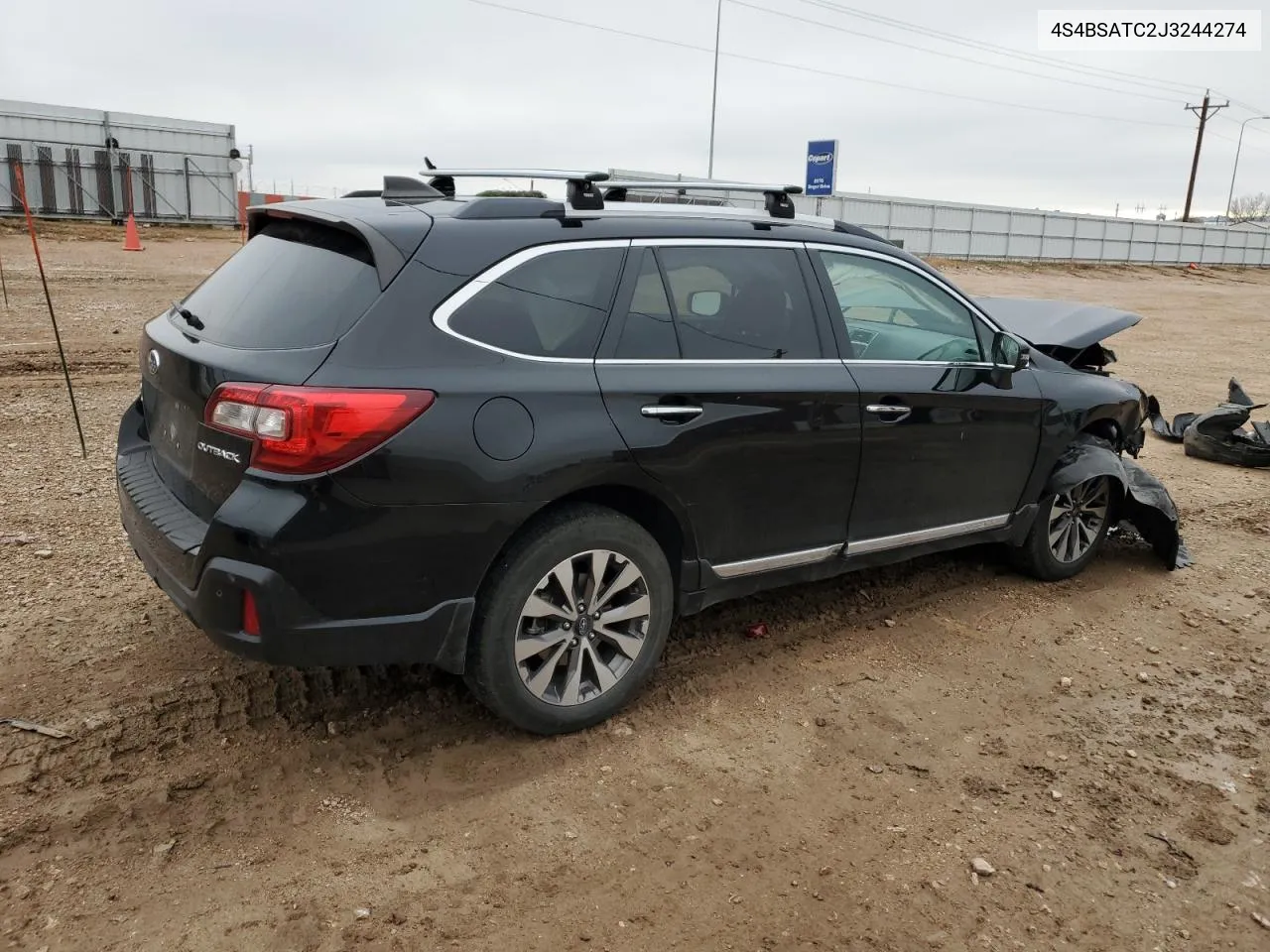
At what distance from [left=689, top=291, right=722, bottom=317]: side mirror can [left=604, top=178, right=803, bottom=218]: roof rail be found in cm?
43

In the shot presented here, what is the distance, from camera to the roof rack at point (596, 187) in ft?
11.8

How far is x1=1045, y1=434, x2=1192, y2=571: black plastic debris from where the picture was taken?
505 cm

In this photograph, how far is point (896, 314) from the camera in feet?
15.0

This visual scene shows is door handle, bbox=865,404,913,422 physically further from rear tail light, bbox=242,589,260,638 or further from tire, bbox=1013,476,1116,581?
rear tail light, bbox=242,589,260,638

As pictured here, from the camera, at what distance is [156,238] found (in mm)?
27016

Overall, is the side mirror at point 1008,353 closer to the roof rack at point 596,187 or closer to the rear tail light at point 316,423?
the roof rack at point 596,187

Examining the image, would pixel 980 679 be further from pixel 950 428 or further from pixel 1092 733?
pixel 950 428

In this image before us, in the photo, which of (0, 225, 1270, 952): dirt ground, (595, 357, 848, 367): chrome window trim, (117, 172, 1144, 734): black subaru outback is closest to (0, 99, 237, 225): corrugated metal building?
(0, 225, 1270, 952): dirt ground

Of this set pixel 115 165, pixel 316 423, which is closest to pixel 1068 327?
pixel 316 423

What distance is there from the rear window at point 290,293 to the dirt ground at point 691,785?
1339 millimetres

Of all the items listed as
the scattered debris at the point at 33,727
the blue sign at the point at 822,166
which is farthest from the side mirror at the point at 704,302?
the blue sign at the point at 822,166

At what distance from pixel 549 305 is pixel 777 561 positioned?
1.38 m

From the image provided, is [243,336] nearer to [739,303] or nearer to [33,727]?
[33,727]

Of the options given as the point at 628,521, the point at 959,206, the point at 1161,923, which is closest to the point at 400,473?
the point at 628,521
